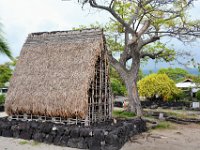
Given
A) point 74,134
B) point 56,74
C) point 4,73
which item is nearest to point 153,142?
point 74,134

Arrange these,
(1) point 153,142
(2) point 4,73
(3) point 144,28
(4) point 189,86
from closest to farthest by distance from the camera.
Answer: (1) point 153,142
(3) point 144,28
(2) point 4,73
(4) point 189,86

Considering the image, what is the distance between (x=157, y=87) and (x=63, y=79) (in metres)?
13.2

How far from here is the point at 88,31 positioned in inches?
602

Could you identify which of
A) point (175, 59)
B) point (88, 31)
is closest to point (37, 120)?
point (88, 31)

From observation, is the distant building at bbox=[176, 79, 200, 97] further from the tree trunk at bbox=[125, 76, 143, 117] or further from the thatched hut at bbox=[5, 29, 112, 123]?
the thatched hut at bbox=[5, 29, 112, 123]

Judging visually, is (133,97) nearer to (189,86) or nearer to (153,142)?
(153,142)

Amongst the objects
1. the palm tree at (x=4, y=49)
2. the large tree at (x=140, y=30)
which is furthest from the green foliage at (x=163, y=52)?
the palm tree at (x=4, y=49)

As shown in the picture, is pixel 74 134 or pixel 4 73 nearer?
pixel 74 134

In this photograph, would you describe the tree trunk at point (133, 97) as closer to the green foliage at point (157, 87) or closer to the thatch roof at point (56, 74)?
the thatch roof at point (56, 74)

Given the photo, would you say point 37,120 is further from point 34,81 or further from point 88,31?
point 88,31

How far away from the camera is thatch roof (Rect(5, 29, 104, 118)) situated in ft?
45.2

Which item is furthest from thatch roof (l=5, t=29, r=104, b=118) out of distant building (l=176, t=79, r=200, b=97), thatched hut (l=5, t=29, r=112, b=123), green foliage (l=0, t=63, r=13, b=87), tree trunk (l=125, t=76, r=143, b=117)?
distant building (l=176, t=79, r=200, b=97)

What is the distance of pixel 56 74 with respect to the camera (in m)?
14.7

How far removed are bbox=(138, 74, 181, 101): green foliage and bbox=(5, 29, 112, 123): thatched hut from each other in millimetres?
11106
